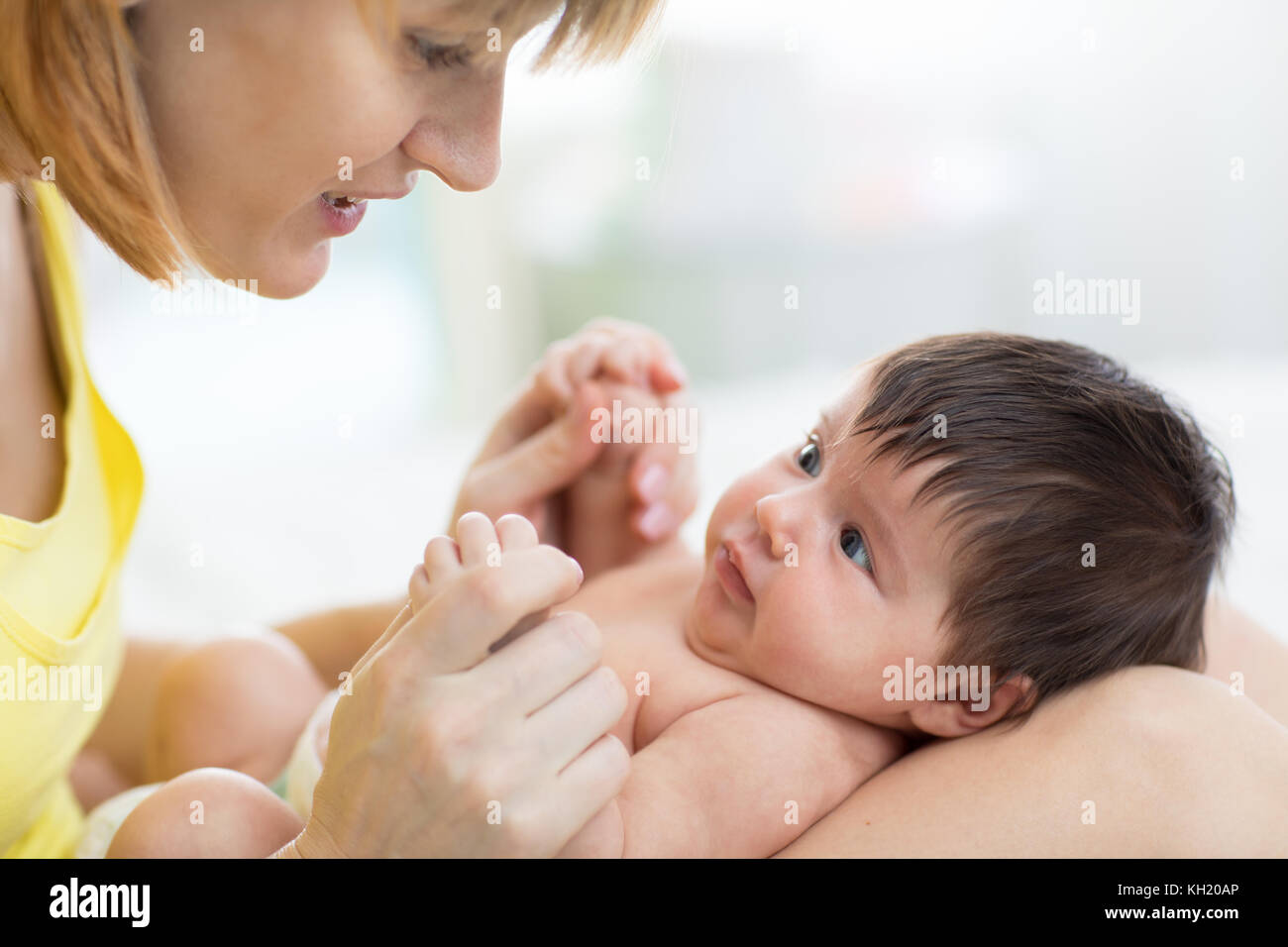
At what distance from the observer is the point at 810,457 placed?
1.07 metres

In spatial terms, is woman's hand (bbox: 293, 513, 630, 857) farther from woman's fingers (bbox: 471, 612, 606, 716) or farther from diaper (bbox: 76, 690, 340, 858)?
diaper (bbox: 76, 690, 340, 858)

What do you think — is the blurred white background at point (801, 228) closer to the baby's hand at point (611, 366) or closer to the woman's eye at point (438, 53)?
the baby's hand at point (611, 366)

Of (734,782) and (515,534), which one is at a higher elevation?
(515,534)

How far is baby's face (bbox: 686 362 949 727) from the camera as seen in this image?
94 centimetres

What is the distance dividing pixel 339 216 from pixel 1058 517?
63 cm

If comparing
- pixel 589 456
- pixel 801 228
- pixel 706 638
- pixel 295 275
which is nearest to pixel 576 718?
pixel 706 638

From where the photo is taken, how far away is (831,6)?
3.45m

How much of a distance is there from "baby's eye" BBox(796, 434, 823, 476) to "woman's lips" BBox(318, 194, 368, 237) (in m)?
0.45

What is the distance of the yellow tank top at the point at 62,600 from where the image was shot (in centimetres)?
91

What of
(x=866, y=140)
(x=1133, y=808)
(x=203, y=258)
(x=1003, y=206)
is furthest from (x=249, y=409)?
(x=1133, y=808)

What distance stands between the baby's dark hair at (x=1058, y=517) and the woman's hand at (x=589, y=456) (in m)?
0.32

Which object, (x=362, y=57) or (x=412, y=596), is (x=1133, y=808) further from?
(x=362, y=57)

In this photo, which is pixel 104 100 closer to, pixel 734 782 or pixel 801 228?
pixel 734 782

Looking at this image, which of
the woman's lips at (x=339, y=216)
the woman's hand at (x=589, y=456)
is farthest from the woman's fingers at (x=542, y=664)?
the woman's hand at (x=589, y=456)
